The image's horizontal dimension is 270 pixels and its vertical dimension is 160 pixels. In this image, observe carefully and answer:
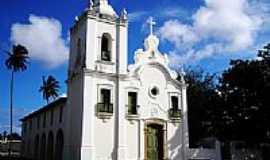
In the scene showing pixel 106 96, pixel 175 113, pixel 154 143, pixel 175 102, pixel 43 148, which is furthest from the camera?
pixel 43 148

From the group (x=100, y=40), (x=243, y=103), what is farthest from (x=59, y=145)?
(x=243, y=103)

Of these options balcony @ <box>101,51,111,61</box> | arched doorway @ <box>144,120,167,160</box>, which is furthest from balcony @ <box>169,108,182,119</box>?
balcony @ <box>101,51,111,61</box>

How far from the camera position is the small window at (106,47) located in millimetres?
24175

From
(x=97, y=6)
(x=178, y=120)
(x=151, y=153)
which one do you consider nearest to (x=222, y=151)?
(x=178, y=120)

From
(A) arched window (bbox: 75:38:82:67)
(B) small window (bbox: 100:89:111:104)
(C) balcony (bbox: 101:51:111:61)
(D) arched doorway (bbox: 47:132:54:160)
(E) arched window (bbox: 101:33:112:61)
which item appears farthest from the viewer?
(D) arched doorway (bbox: 47:132:54:160)

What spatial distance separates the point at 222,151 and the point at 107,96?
9725 mm

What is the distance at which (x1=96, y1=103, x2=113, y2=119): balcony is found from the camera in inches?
888

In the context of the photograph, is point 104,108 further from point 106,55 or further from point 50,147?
point 50,147

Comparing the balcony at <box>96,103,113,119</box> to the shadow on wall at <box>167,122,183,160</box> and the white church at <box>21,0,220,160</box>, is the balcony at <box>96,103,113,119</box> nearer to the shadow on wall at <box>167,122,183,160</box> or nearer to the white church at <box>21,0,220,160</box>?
the white church at <box>21,0,220,160</box>

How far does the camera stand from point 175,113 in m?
25.4

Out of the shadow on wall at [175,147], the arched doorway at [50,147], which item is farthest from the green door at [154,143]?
the arched doorway at [50,147]

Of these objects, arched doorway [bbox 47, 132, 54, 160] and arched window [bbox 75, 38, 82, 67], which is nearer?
arched window [bbox 75, 38, 82, 67]

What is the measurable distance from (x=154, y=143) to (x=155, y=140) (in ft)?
0.73

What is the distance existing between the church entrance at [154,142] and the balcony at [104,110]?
122 inches
